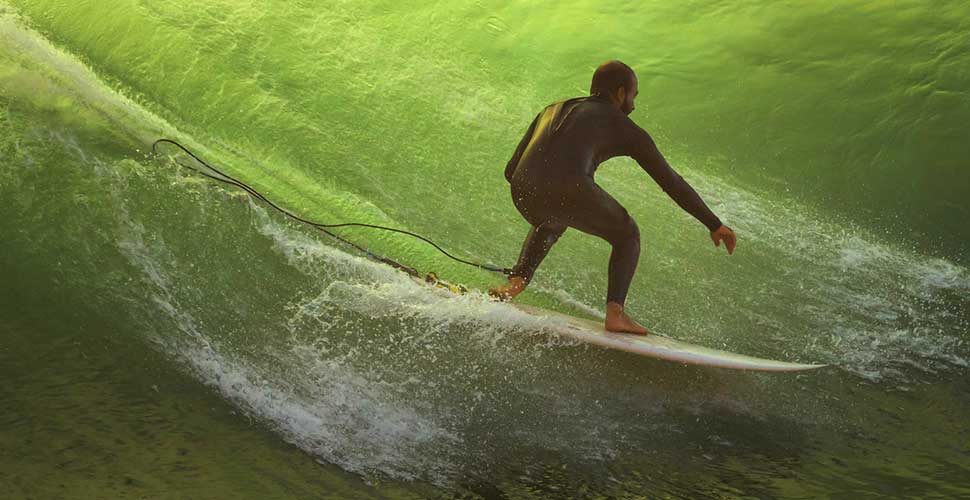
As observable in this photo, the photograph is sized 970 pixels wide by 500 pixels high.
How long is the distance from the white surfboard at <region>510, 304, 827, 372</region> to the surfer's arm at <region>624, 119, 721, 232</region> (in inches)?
15.4

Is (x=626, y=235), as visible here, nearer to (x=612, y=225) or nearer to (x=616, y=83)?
(x=612, y=225)

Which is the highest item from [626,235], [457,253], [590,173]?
[590,173]

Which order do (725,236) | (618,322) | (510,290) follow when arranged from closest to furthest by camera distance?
(725,236) → (618,322) → (510,290)

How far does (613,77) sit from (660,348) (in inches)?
32.2

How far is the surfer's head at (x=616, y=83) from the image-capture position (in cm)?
302

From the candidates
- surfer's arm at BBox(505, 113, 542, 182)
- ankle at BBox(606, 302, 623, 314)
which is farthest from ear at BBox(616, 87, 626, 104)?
ankle at BBox(606, 302, 623, 314)

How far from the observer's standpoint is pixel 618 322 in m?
3.13

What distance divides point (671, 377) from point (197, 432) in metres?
1.50

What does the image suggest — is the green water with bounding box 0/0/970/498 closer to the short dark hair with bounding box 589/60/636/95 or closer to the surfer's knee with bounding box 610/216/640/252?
the surfer's knee with bounding box 610/216/640/252

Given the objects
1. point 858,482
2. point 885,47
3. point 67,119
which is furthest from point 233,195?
point 885,47

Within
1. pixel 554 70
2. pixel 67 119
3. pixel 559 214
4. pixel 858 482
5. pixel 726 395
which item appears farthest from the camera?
pixel 554 70

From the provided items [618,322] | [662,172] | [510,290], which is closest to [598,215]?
[662,172]

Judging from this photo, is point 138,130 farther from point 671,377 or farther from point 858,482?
point 858,482

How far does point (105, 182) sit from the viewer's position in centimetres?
425
